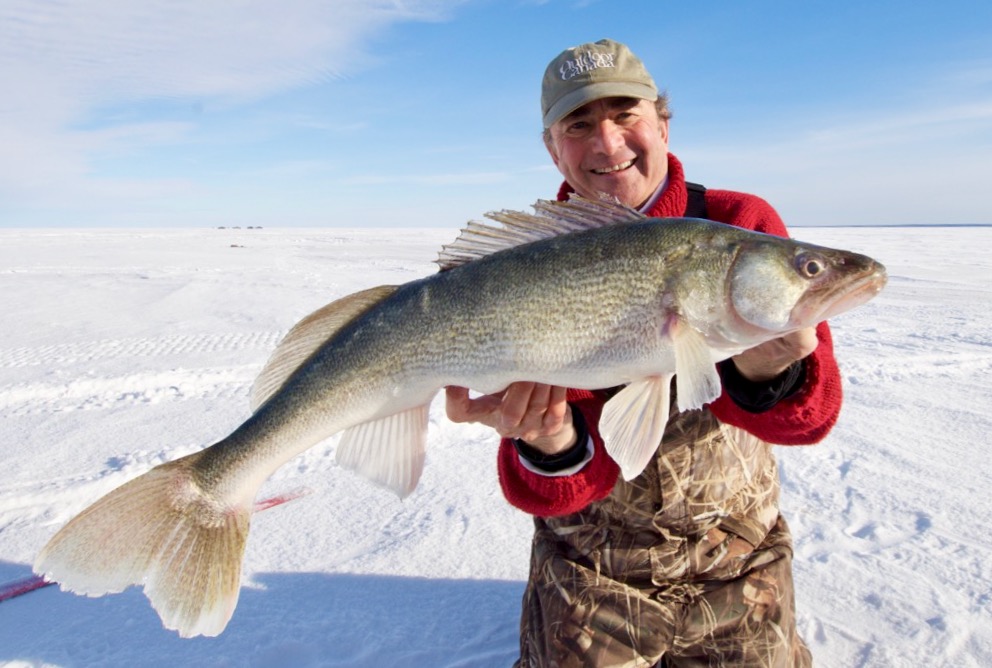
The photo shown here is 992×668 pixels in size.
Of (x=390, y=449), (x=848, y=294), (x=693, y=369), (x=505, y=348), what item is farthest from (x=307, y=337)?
(x=848, y=294)

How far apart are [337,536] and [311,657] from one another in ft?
2.81

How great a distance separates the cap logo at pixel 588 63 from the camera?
8.88 feet

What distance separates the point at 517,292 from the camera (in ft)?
6.68

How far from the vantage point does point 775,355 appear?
7.23ft

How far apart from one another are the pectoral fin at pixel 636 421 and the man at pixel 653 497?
1.01 feet

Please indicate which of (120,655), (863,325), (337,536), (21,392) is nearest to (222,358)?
(21,392)

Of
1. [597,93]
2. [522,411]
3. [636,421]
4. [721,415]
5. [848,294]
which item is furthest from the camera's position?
[597,93]

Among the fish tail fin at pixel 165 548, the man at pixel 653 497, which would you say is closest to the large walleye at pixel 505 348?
the fish tail fin at pixel 165 548

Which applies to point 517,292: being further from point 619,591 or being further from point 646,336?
point 619,591

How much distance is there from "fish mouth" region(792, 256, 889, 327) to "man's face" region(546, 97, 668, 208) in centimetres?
111

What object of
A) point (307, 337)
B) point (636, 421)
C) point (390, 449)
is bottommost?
point (390, 449)

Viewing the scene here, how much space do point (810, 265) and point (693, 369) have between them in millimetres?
485

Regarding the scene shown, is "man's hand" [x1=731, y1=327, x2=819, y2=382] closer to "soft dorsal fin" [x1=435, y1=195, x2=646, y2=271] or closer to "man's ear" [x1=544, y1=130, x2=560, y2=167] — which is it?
"soft dorsal fin" [x1=435, y1=195, x2=646, y2=271]

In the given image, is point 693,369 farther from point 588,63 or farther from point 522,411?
point 588,63
